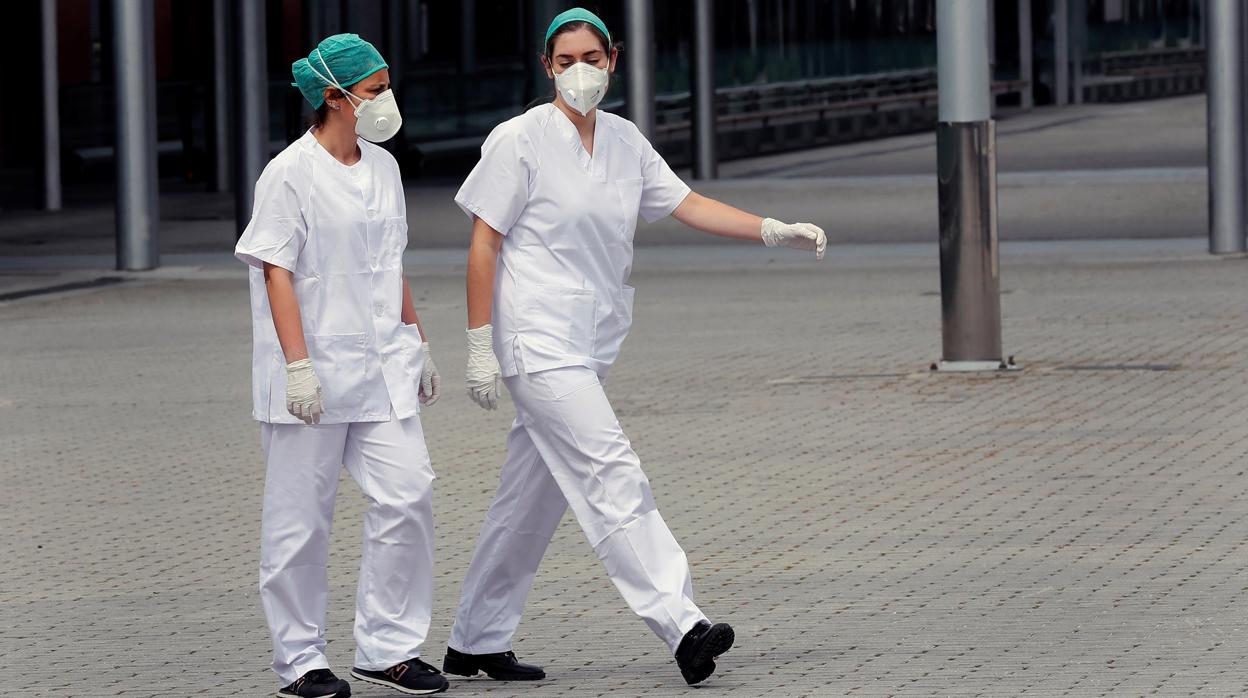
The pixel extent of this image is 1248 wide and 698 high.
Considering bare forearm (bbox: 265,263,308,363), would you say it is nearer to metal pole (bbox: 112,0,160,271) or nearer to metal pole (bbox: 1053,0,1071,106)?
metal pole (bbox: 112,0,160,271)

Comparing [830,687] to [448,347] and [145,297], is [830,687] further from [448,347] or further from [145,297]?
[145,297]

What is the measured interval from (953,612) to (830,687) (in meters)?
0.97

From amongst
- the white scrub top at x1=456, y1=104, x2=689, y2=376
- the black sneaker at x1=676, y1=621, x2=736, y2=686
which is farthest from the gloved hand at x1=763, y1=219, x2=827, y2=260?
the black sneaker at x1=676, y1=621, x2=736, y2=686

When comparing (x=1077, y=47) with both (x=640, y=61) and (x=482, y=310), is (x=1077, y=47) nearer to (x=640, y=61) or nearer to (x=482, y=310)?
(x=640, y=61)

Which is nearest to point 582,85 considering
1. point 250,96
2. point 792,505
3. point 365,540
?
point 365,540

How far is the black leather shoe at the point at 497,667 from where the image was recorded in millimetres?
6352

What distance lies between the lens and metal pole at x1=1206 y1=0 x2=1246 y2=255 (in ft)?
60.5

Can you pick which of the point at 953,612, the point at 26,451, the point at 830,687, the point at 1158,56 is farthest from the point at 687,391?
the point at 1158,56

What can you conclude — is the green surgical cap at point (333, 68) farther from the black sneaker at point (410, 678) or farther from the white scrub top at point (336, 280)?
the black sneaker at point (410, 678)

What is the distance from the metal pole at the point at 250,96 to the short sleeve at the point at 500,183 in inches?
645

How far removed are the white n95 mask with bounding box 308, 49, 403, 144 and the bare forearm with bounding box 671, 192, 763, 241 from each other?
85cm

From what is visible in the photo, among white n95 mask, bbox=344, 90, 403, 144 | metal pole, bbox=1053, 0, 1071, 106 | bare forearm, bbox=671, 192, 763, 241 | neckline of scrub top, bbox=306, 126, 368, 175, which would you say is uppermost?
metal pole, bbox=1053, 0, 1071, 106

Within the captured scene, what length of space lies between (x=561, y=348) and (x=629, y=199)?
1.51 feet

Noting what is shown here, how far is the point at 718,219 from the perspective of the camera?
6.58 meters
